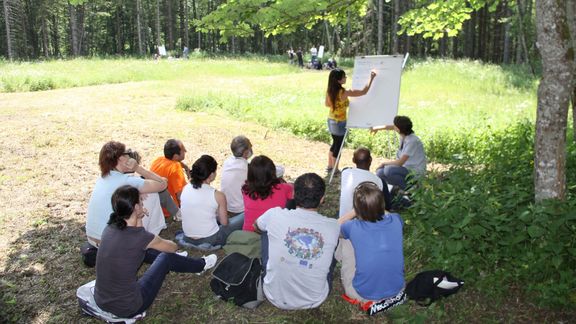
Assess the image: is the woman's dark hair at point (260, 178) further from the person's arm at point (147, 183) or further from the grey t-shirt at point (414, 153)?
the grey t-shirt at point (414, 153)

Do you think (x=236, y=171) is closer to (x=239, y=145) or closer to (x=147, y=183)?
(x=239, y=145)

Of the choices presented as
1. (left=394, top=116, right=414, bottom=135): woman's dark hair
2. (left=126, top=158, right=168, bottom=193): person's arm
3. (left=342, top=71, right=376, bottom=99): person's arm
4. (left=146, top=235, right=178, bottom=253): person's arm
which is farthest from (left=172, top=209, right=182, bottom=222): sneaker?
(left=342, top=71, right=376, bottom=99): person's arm

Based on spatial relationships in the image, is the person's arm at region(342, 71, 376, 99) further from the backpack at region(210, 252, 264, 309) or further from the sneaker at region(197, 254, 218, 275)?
the backpack at region(210, 252, 264, 309)

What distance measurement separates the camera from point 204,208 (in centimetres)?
534

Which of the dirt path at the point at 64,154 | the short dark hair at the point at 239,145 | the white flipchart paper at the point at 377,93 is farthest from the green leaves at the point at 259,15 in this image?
the dirt path at the point at 64,154

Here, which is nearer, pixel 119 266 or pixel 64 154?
pixel 119 266

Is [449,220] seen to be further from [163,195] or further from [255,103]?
[255,103]

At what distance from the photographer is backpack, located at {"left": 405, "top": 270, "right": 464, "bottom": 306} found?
4.21 meters

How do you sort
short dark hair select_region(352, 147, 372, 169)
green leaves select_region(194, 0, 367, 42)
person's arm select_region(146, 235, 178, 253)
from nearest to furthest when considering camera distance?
person's arm select_region(146, 235, 178, 253)
short dark hair select_region(352, 147, 372, 169)
green leaves select_region(194, 0, 367, 42)

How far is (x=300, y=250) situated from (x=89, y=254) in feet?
8.91

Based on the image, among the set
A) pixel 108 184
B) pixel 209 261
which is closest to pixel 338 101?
pixel 209 261

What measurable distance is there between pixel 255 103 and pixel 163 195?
886 cm

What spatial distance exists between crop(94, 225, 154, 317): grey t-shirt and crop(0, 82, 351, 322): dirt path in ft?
2.62

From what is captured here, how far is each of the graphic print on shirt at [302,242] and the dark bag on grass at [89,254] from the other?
256cm
